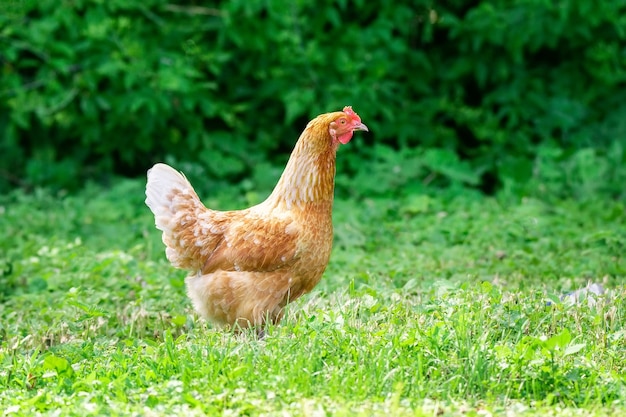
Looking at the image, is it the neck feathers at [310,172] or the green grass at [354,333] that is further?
the neck feathers at [310,172]

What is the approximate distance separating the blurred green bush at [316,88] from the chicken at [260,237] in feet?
12.9

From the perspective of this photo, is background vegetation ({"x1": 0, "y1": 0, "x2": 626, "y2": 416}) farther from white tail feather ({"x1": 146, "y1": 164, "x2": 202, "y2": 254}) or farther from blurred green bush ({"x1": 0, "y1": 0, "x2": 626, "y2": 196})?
white tail feather ({"x1": 146, "y1": 164, "x2": 202, "y2": 254})

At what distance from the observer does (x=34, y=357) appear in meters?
4.94

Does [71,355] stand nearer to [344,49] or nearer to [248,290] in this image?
[248,290]

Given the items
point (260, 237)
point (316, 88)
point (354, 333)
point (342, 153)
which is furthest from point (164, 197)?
point (342, 153)

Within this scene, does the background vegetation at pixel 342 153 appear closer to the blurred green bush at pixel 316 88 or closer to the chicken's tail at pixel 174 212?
the blurred green bush at pixel 316 88

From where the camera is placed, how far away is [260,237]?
550cm

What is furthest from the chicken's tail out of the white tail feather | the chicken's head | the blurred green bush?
the blurred green bush

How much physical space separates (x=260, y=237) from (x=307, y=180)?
1.38 feet

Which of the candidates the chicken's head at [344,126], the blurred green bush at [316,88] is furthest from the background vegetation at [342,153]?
the chicken's head at [344,126]

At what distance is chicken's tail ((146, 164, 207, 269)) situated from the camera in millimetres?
5652

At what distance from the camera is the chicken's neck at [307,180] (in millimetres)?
5566

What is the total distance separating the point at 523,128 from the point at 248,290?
19.6 ft

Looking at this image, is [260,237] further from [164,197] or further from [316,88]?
[316,88]
